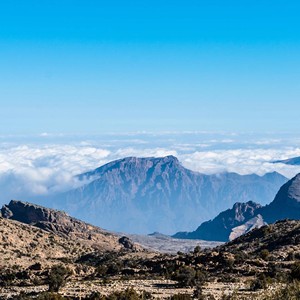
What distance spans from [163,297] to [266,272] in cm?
1370

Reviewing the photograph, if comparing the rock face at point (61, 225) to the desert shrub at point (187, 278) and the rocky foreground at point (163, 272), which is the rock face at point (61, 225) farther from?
the desert shrub at point (187, 278)

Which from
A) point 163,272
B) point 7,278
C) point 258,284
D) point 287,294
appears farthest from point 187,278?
point 7,278

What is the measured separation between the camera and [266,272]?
53812 mm

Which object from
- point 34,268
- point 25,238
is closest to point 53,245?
point 25,238

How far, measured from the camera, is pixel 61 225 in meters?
131

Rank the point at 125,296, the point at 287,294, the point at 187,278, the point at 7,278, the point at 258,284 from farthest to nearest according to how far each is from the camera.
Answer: the point at 7,278, the point at 187,278, the point at 258,284, the point at 125,296, the point at 287,294

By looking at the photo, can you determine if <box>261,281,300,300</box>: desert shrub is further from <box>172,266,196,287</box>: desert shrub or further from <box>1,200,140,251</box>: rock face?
<box>1,200,140,251</box>: rock face

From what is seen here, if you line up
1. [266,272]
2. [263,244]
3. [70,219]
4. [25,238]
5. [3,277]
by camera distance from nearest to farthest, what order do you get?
[266,272] → [3,277] → [263,244] → [25,238] → [70,219]

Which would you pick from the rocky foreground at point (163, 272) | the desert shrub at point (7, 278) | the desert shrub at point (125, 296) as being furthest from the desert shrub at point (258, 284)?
the desert shrub at point (7, 278)

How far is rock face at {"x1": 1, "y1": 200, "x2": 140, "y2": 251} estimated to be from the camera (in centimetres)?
12306

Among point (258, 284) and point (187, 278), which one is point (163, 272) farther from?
point (258, 284)

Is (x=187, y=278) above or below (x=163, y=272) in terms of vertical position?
above

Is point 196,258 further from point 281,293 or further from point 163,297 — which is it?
point 281,293

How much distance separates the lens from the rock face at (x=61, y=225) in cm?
12306
